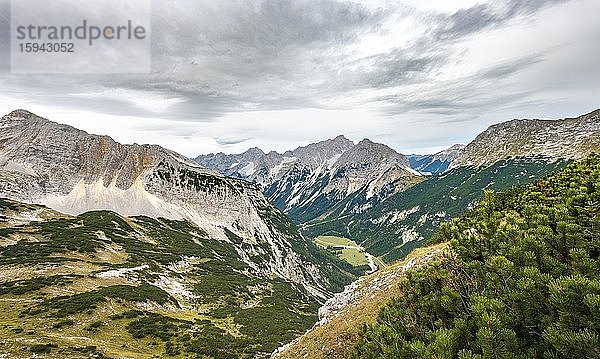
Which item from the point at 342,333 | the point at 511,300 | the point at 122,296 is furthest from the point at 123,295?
the point at 511,300

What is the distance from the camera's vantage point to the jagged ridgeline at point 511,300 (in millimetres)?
6742

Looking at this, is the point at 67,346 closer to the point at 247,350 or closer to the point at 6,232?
the point at 247,350

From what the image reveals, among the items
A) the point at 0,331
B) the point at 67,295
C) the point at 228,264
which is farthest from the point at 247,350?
the point at 228,264

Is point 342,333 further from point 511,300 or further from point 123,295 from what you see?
point 123,295

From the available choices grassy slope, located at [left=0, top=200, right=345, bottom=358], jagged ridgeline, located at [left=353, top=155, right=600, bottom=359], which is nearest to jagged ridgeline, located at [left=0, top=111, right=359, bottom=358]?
grassy slope, located at [left=0, top=200, right=345, bottom=358]

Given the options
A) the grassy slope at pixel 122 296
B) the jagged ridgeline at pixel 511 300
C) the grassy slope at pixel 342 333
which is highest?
the jagged ridgeline at pixel 511 300

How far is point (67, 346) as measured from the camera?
39.5m

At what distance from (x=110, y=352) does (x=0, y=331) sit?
1561 centimetres

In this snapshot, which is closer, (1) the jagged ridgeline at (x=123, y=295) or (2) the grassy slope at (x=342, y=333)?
(2) the grassy slope at (x=342, y=333)

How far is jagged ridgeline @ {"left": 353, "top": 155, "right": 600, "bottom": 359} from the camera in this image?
6.74m

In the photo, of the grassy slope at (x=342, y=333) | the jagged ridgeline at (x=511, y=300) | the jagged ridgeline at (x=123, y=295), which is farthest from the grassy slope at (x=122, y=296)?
the jagged ridgeline at (x=511, y=300)

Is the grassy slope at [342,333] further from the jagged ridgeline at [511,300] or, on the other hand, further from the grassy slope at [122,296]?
the grassy slope at [122,296]

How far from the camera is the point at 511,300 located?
27.0 feet

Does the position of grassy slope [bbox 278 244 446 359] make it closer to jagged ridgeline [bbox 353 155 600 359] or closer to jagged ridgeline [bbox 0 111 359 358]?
jagged ridgeline [bbox 353 155 600 359]
